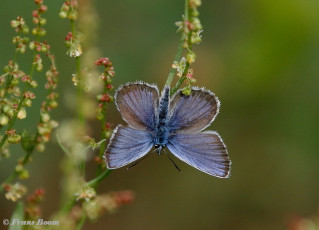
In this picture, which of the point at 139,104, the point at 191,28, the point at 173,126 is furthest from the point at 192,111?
the point at 191,28

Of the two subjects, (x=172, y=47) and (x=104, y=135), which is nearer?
(x=104, y=135)

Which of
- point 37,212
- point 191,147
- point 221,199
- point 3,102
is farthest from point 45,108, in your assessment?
point 221,199

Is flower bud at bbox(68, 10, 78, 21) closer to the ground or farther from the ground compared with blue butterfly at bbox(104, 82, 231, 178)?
farther from the ground

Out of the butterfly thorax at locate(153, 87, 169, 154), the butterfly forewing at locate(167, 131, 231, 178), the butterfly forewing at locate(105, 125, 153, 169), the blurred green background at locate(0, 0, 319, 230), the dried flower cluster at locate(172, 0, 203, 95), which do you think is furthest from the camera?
the blurred green background at locate(0, 0, 319, 230)

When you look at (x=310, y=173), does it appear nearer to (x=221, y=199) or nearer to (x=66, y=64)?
(x=221, y=199)

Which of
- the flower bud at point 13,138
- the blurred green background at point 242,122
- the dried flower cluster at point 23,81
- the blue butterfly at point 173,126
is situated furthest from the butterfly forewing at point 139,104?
the blurred green background at point 242,122

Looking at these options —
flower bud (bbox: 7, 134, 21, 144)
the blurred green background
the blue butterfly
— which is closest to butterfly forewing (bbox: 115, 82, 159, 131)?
the blue butterfly

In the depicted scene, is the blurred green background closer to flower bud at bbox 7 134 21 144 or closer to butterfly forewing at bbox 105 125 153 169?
butterfly forewing at bbox 105 125 153 169
